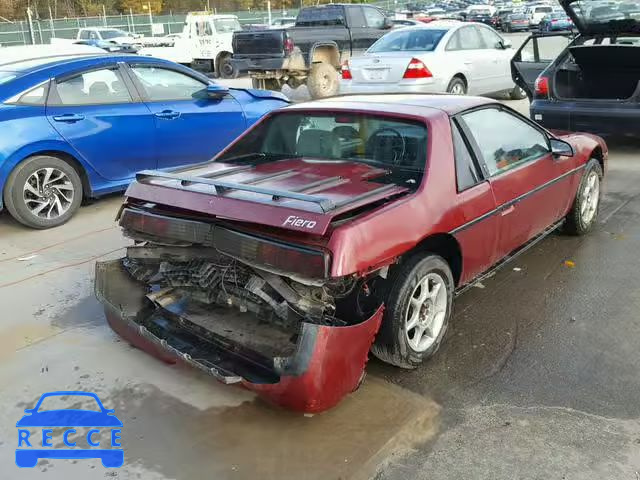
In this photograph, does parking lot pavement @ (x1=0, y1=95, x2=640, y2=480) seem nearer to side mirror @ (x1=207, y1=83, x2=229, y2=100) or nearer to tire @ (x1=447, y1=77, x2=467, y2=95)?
side mirror @ (x1=207, y1=83, x2=229, y2=100)

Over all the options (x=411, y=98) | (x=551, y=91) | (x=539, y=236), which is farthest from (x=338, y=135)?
(x=551, y=91)

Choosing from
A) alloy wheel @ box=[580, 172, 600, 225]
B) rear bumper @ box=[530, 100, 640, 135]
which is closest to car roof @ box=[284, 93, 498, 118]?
alloy wheel @ box=[580, 172, 600, 225]

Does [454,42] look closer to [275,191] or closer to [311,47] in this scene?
[311,47]

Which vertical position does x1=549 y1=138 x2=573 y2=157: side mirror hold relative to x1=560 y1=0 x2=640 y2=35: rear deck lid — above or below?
below

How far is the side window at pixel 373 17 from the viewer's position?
16.0m

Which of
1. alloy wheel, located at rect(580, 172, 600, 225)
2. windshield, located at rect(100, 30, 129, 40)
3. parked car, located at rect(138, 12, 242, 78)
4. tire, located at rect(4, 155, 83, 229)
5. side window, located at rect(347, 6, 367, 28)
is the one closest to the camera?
alloy wheel, located at rect(580, 172, 600, 225)

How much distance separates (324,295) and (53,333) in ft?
6.91

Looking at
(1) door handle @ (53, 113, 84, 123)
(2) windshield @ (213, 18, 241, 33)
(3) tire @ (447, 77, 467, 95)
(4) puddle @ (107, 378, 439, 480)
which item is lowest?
(4) puddle @ (107, 378, 439, 480)

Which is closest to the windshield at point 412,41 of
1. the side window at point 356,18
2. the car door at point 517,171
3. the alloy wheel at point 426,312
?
the side window at point 356,18

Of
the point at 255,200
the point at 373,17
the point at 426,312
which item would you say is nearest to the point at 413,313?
the point at 426,312

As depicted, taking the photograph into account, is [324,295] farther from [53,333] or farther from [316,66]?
[316,66]

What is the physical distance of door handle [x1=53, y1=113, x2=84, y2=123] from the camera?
6164 mm

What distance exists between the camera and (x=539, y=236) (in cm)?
484

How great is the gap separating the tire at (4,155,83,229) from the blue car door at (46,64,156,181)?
28 centimetres
